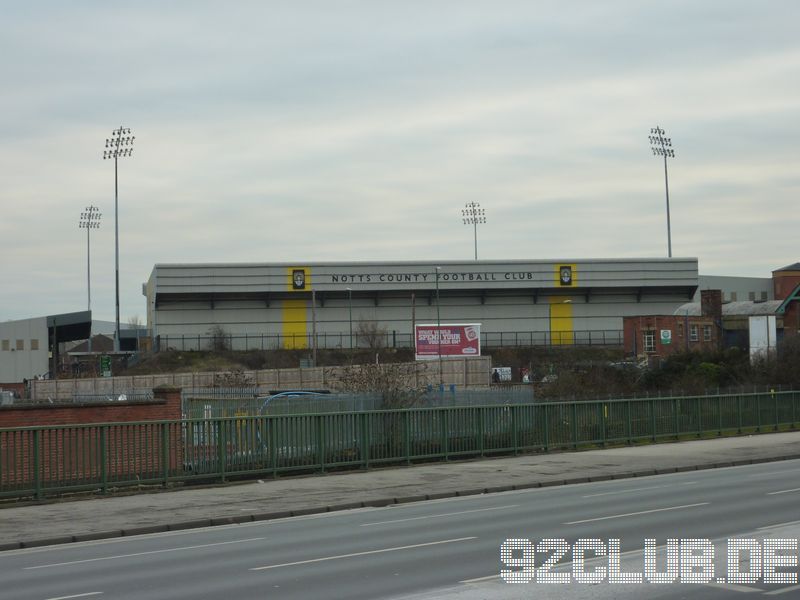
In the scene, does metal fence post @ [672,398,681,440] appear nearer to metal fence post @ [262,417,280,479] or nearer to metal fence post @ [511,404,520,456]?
metal fence post @ [511,404,520,456]

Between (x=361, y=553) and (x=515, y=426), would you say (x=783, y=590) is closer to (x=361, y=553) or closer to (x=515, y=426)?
(x=361, y=553)

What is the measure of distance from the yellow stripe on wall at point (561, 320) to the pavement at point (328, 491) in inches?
2584

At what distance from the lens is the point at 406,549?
47.7ft

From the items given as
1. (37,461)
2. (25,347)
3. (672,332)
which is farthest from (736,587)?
(25,347)

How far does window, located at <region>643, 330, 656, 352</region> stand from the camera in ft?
279

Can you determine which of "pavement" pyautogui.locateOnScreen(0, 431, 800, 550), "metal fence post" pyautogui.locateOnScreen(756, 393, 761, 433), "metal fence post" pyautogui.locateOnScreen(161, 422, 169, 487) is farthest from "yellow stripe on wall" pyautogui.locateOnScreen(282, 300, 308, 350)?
"metal fence post" pyautogui.locateOnScreen(161, 422, 169, 487)

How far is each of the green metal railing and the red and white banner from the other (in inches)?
1268

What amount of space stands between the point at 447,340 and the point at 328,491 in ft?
157

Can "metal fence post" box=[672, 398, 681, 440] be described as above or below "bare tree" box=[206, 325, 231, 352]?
below

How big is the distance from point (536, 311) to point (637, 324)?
1535 centimetres

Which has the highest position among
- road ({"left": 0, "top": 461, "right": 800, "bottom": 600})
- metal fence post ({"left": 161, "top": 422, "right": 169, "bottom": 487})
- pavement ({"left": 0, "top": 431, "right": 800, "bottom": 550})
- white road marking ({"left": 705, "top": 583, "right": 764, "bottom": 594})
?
metal fence post ({"left": 161, "top": 422, "right": 169, "bottom": 487})

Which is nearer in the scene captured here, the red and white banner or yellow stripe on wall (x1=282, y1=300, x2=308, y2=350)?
the red and white banner

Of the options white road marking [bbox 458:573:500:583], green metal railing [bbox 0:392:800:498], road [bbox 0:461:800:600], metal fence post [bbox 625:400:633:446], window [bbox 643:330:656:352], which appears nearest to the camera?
road [bbox 0:461:800:600]

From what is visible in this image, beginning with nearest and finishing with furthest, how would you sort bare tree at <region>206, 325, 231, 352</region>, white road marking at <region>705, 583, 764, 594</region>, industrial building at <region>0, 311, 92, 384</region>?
white road marking at <region>705, 583, 764, 594</region>, industrial building at <region>0, 311, 92, 384</region>, bare tree at <region>206, 325, 231, 352</region>
